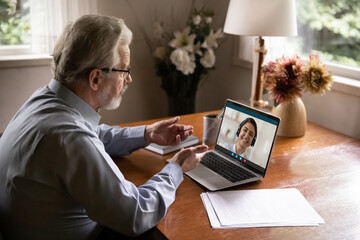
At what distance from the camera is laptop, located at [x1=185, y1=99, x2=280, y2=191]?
1.35 metres

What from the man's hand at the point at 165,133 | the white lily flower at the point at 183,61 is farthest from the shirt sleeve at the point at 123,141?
the white lily flower at the point at 183,61

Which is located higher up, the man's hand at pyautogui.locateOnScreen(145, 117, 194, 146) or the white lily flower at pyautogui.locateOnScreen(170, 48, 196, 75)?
the white lily flower at pyautogui.locateOnScreen(170, 48, 196, 75)

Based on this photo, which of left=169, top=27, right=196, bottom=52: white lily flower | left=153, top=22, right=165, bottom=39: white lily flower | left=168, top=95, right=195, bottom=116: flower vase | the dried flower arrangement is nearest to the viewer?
the dried flower arrangement

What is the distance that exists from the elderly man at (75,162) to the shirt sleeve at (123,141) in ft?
1.00

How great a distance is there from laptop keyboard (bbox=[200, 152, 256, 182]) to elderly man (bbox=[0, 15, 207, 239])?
7.8 inches

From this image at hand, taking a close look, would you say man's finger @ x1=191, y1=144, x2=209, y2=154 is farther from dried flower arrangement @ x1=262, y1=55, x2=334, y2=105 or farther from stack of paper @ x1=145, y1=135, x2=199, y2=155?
dried flower arrangement @ x1=262, y1=55, x2=334, y2=105

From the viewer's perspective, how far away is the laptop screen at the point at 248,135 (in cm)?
136

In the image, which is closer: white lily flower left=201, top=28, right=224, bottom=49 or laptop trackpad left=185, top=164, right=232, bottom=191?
laptop trackpad left=185, top=164, right=232, bottom=191

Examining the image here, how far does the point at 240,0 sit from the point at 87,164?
119 centimetres

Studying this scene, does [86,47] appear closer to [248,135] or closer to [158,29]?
[248,135]

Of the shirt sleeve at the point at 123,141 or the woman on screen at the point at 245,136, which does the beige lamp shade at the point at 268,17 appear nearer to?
the woman on screen at the point at 245,136

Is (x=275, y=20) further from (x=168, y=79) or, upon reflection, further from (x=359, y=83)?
(x=168, y=79)

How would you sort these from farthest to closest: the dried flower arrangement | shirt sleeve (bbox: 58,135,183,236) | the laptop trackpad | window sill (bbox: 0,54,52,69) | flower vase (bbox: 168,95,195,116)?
flower vase (bbox: 168,95,195,116), window sill (bbox: 0,54,52,69), the dried flower arrangement, the laptop trackpad, shirt sleeve (bbox: 58,135,183,236)

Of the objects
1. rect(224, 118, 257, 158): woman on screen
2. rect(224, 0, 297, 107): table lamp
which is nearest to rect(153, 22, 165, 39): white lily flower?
rect(224, 0, 297, 107): table lamp
